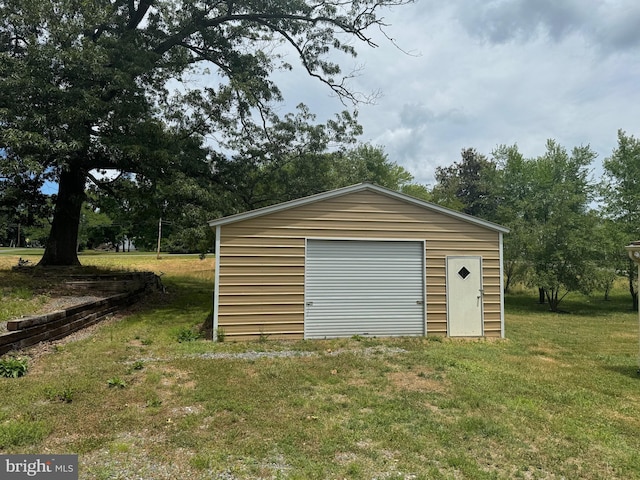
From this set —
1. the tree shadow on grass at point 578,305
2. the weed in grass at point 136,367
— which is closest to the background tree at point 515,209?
the tree shadow on grass at point 578,305

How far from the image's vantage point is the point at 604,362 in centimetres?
647

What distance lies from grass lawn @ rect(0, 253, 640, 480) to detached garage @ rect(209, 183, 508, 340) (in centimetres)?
65

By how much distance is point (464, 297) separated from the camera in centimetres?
796

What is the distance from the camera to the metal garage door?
25.1 feet

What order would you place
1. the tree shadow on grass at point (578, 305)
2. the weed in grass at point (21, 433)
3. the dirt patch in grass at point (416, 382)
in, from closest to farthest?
the weed in grass at point (21, 433), the dirt patch in grass at point (416, 382), the tree shadow on grass at point (578, 305)

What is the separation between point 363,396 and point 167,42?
12721 millimetres

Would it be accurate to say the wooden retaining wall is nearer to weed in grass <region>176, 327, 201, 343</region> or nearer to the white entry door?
weed in grass <region>176, 327, 201, 343</region>

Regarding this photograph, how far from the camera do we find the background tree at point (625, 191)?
665 inches

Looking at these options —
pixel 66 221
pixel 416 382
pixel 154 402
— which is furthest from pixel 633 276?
pixel 66 221

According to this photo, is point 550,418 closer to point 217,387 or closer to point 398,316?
point 217,387

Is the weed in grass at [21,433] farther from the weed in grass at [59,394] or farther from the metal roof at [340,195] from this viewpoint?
the metal roof at [340,195]

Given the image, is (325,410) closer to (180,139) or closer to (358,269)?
(358,269)

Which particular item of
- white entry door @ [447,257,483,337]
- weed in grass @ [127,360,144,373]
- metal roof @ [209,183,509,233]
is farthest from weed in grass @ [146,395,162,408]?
white entry door @ [447,257,483,337]

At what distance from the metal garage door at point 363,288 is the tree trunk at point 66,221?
8.97 meters
